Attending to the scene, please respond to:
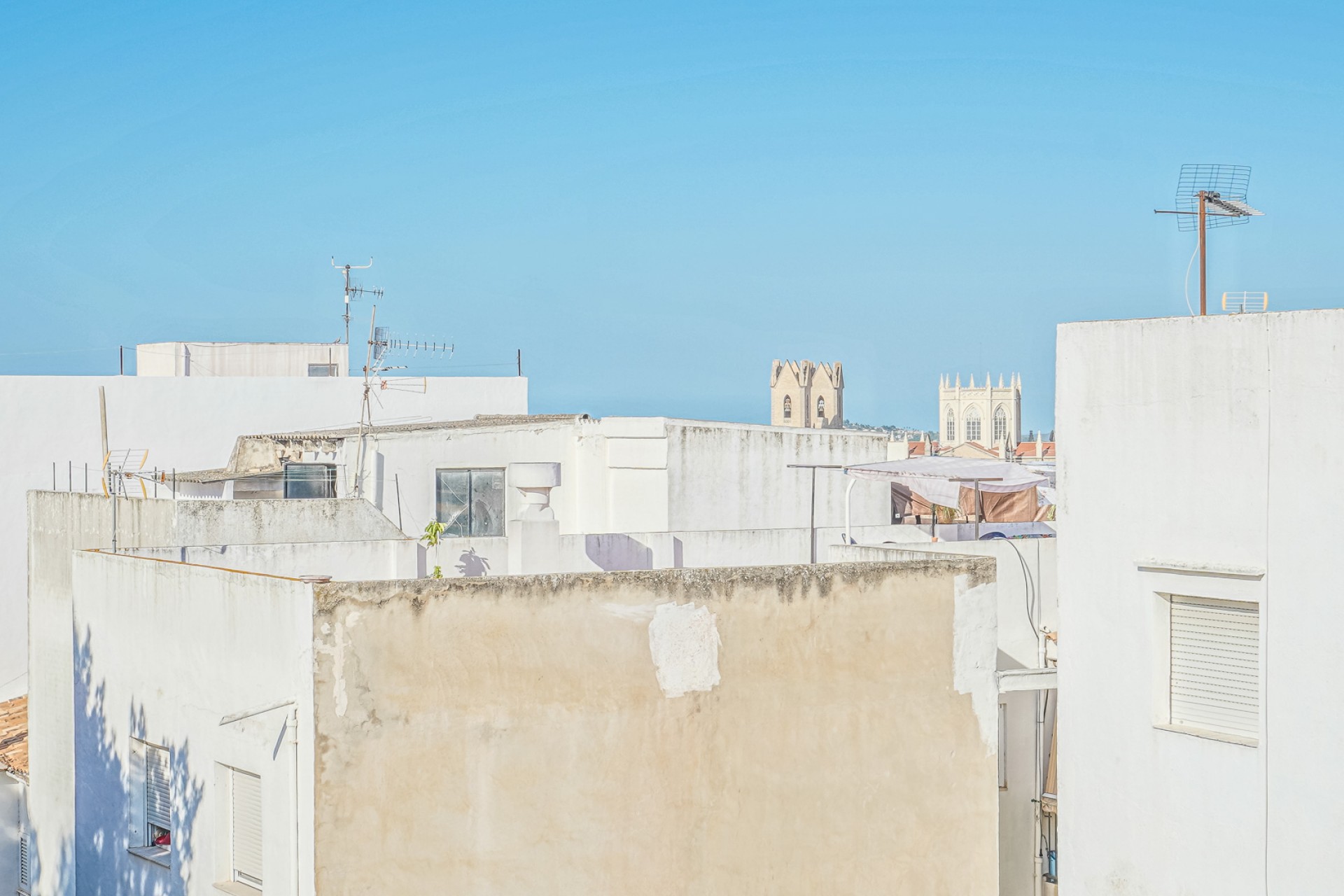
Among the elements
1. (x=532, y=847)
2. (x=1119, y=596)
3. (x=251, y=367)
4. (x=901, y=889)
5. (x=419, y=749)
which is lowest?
(x=901, y=889)

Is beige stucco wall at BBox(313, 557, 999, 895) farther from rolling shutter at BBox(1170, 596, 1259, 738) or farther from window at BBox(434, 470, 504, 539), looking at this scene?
window at BBox(434, 470, 504, 539)

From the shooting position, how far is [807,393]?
149 metres

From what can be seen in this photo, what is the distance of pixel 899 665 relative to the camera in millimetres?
13055

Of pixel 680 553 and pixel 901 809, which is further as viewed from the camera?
pixel 680 553

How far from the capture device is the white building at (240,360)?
34.0 meters

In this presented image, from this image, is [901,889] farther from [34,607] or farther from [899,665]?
[34,607]

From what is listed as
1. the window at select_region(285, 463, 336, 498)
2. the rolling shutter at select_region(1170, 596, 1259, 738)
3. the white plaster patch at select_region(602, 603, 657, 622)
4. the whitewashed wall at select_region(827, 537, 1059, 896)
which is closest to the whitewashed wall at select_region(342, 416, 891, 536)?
the window at select_region(285, 463, 336, 498)

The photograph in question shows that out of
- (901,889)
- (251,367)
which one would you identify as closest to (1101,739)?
(901,889)

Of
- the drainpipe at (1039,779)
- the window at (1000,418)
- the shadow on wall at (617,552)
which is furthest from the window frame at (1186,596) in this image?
the window at (1000,418)

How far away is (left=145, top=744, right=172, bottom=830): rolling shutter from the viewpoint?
1208 centimetres

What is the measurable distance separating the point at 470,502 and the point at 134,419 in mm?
9828

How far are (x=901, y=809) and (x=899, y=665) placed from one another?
53.6 inches

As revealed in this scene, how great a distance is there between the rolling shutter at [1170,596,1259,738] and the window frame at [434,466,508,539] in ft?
41.1

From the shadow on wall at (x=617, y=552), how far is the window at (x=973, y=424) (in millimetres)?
155600
